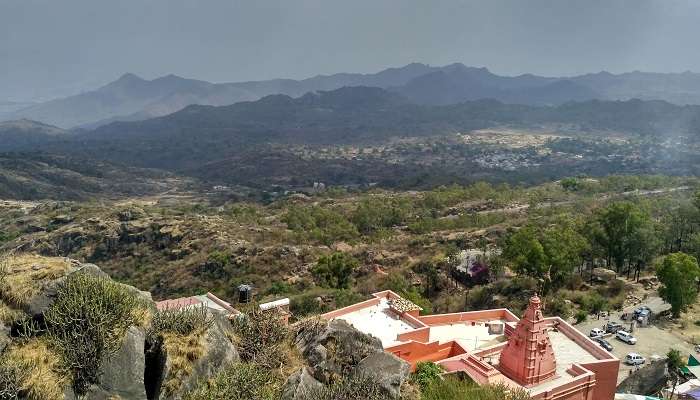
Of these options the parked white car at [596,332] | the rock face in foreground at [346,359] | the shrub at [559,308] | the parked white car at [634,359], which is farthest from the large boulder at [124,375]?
the shrub at [559,308]

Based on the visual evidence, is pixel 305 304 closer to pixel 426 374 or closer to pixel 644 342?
pixel 426 374

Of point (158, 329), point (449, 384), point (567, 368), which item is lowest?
point (567, 368)

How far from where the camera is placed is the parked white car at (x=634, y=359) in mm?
26891

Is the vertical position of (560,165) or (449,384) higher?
(449,384)

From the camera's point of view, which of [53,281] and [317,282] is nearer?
[53,281]

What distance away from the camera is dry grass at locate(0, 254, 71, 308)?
1021 cm

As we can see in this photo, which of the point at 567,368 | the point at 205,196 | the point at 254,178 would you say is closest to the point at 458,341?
the point at 567,368

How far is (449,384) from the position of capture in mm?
14031

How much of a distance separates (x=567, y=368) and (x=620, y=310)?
1881 centimetres

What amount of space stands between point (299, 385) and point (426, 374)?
5647mm

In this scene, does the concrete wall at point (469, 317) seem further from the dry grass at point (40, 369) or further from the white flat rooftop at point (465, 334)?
the dry grass at point (40, 369)

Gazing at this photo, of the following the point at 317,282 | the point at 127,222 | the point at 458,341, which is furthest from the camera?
the point at 127,222

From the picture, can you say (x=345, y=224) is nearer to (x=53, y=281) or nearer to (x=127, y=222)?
(x=127, y=222)

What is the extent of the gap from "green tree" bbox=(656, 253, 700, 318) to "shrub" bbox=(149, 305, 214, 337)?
3022 centimetres
